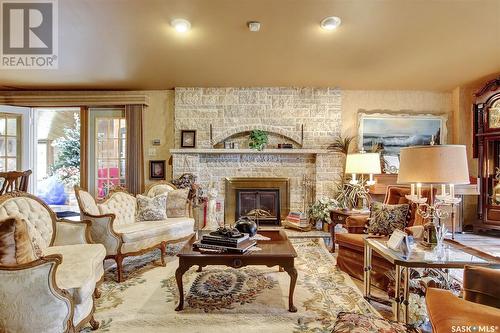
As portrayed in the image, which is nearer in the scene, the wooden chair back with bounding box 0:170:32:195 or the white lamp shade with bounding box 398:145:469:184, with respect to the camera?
the white lamp shade with bounding box 398:145:469:184

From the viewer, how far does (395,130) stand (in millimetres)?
5590

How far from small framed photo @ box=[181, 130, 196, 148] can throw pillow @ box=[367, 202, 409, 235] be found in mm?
3418

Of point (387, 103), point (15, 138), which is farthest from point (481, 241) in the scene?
point (15, 138)

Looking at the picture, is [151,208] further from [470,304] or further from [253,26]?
[470,304]

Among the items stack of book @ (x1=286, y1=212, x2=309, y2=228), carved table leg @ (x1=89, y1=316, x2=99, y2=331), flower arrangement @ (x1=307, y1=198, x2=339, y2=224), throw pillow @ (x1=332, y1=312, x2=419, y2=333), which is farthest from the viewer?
stack of book @ (x1=286, y1=212, x2=309, y2=228)

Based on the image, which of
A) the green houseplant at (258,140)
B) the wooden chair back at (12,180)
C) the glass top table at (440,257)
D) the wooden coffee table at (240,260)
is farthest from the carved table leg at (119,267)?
the green houseplant at (258,140)

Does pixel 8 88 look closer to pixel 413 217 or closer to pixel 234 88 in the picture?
pixel 234 88

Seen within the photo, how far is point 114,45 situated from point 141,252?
273 cm

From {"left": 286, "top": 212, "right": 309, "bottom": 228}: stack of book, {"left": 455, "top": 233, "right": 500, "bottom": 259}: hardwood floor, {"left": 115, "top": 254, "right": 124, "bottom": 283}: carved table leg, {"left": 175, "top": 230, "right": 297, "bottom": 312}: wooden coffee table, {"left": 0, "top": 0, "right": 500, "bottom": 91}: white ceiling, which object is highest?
{"left": 0, "top": 0, "right": 500, "bottom": 91}: white ceiling

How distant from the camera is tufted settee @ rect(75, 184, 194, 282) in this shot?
3.13 m

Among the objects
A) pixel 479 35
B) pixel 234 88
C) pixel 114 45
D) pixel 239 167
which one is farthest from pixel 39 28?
pixel 479 35

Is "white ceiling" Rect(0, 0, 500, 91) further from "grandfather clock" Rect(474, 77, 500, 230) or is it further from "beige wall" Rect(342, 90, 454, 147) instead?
"grandfather clock" Rect(474, 77, 500, 230)

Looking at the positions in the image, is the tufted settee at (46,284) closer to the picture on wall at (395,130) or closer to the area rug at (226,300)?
the area rug at (226,300)

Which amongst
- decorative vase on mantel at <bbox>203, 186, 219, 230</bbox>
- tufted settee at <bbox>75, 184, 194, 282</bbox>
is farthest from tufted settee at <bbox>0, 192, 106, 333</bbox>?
decorative vase on mantel at <bbox>203, 186, 219, 230</bbox>
